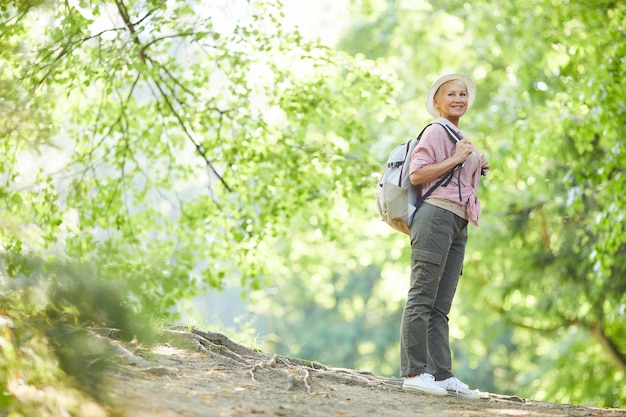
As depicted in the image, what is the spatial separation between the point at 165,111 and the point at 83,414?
5.37m

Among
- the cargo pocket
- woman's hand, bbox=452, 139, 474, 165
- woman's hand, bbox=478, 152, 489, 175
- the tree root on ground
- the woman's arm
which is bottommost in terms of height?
the tree root on ground

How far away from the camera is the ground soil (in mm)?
3898

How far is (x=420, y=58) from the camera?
16.9 metres

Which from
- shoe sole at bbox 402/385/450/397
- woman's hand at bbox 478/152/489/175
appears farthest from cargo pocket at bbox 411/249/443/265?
shoe sole at bbox 402/385/450/397

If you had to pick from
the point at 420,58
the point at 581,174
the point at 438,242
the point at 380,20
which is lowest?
the point at 438,242

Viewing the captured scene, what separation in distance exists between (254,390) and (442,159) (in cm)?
172

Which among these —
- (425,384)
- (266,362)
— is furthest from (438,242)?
(266,362)

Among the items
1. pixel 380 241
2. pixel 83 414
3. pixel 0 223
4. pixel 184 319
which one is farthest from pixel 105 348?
pixel 380 241

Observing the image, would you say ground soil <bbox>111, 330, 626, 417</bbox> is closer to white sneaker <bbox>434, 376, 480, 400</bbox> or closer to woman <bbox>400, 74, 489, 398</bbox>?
white sneaker <bbox>434, 376, 480, 400</bbox>

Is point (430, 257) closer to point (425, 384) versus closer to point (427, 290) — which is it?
point (427, 290)

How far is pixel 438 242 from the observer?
5.03m

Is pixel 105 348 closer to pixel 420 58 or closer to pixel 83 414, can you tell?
pixel 83 414

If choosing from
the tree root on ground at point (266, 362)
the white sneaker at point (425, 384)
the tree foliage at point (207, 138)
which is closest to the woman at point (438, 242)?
the white sneaker at point (425, 384)

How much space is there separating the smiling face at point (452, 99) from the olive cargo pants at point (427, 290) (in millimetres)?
628
